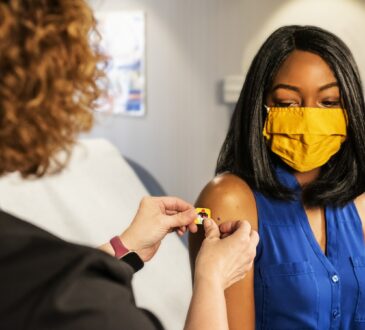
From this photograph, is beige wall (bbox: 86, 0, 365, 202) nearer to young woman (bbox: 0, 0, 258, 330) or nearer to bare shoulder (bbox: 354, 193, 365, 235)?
bare shoulder (bbox: 354, 193, 365, 235)

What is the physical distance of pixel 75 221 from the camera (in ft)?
8.94

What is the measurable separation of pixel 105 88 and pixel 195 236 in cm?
78

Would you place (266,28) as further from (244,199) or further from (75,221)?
(244,199)

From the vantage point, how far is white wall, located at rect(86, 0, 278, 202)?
3.31 meters

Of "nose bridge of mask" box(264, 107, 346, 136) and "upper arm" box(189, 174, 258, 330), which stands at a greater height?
"nose bridge of mask" box(264, 107, 346, 136)

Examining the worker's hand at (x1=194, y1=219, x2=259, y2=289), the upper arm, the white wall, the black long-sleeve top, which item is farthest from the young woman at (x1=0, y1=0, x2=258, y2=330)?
the white wall

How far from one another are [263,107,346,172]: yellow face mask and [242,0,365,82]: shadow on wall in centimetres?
153

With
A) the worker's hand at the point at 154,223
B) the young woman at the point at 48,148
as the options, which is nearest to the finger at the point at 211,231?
the worker's hand at the point at 154,223

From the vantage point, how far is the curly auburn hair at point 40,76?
25.8 inches

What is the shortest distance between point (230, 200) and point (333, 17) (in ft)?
6.10

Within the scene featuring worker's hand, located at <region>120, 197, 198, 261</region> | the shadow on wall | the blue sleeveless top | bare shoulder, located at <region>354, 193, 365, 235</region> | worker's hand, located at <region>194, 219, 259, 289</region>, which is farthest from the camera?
the shadow on wall

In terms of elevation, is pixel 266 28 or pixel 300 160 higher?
pixel 266 28

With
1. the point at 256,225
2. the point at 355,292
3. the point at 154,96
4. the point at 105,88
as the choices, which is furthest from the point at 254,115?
the point at 154,96

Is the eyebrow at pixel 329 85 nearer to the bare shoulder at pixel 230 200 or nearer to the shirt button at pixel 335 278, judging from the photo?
the bare shoulder at pixel 230 200
